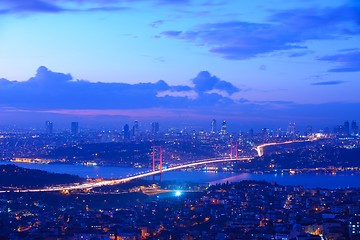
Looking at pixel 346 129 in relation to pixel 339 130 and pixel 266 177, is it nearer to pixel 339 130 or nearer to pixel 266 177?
pixel 339 130

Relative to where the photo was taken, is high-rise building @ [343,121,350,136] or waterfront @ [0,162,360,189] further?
high-rise building @ [343,121,350,136]

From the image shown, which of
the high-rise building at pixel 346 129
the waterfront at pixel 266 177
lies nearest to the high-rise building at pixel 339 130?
the high-rise building at pixel 346 129

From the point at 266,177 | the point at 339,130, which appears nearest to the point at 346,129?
the point at 339,130

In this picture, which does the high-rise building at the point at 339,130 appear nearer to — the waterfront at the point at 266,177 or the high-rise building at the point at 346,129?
the high-rise building at the point at 346,129

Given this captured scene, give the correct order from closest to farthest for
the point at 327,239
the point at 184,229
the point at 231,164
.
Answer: the point at 327,239, the point at 184,229, the point at 231,164

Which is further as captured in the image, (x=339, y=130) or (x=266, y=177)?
(x=339, y=130)

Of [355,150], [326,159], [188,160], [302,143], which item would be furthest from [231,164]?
[302,143]

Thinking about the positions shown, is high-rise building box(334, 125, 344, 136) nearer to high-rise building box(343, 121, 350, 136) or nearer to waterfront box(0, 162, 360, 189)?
high-rise building box(343, 121, 350, 136)

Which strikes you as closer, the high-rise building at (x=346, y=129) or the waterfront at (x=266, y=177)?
the waterfront at (x=266, y=177)

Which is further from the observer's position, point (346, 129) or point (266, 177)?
point (346, 129)

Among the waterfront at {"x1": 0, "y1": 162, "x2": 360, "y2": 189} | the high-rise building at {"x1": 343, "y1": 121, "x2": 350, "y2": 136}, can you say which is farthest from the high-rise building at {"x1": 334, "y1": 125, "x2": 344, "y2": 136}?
the waterfront at {"x1": 0, "y1": 162, "x2": 360, "y2": 189}

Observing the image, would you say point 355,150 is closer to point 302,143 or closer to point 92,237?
point 302,143
